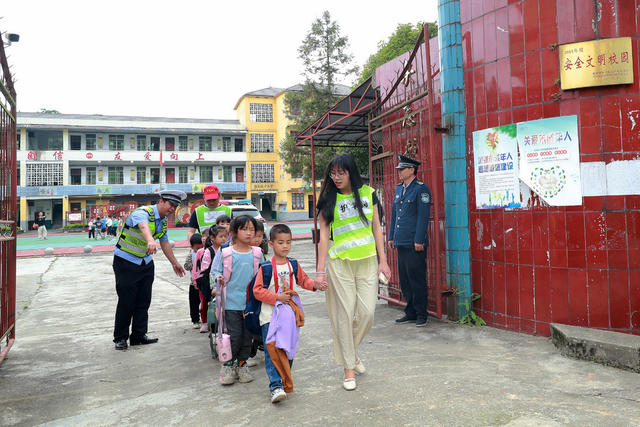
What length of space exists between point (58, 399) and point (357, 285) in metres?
2.45

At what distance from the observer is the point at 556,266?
3992 millimetres

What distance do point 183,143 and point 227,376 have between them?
41835mm

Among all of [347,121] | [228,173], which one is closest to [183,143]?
[228,173]

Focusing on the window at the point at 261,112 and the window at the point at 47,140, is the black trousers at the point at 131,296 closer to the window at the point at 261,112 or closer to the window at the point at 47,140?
the window at the point at 261,112

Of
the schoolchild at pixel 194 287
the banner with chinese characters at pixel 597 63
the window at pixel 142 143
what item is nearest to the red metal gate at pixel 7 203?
the schoolchild at pixel 194 287

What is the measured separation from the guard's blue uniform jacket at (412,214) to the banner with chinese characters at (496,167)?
1.93 ft

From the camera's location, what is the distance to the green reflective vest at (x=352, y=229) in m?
3.22

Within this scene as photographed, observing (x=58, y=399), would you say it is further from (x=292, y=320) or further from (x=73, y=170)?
(x=73, y=170)

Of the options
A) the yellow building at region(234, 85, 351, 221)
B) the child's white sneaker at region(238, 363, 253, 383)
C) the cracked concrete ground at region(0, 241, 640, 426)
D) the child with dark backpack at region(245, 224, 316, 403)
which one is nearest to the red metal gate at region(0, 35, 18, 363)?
the cracked concrete ground at region(0, 241, 640, 426)

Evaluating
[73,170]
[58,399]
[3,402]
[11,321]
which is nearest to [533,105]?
[58,399]

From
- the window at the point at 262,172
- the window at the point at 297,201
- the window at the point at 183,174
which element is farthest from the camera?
the window at the point at 297,201

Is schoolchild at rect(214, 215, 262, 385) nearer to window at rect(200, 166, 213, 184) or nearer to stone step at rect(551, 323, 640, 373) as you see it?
stone step at rect(551, 323, 640, 373)

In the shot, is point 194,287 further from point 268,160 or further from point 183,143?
point 268,160

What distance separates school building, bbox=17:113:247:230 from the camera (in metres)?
37.3
